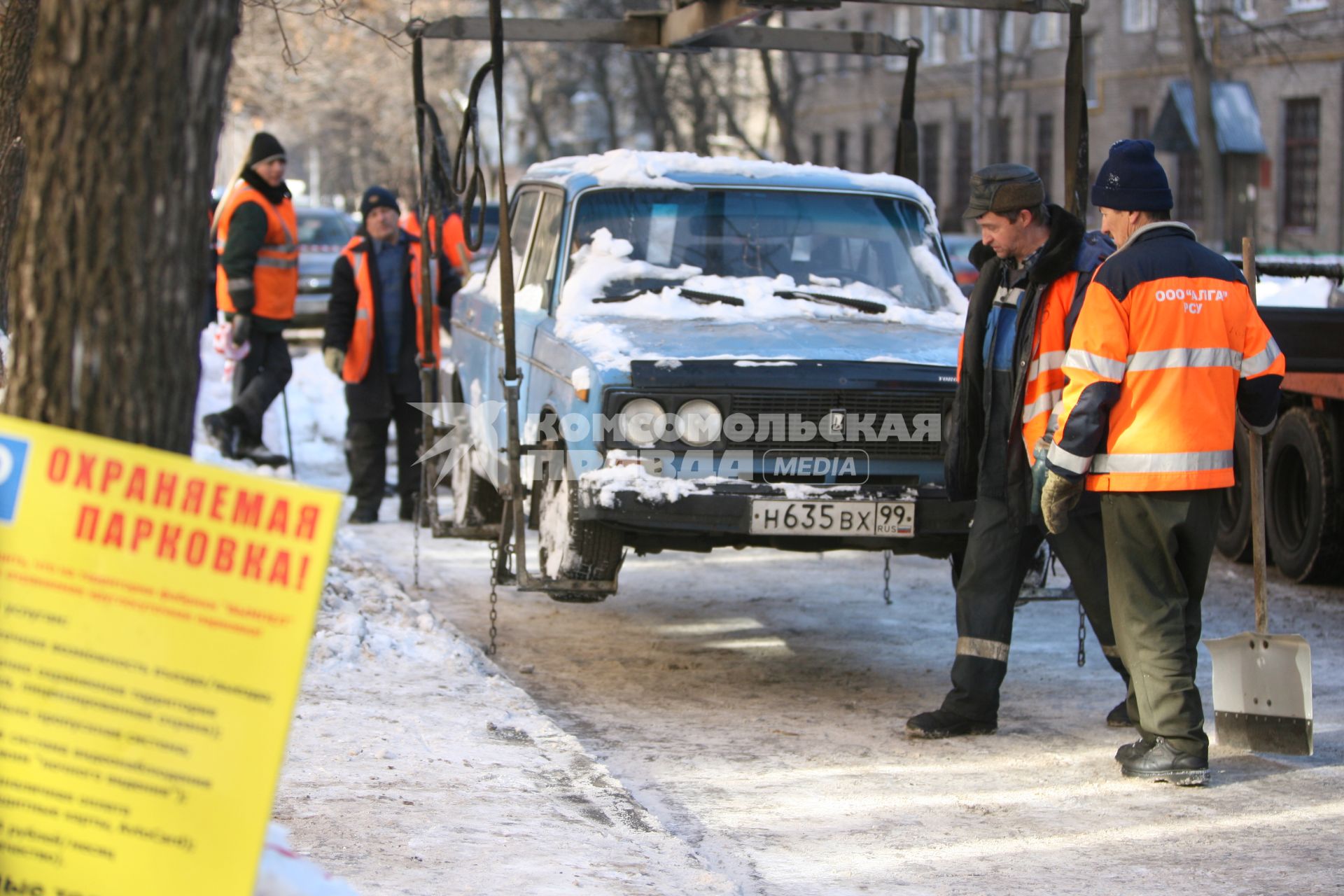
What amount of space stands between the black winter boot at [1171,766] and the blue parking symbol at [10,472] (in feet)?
12.2

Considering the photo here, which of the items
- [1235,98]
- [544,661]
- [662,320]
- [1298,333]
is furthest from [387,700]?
[1235,98]

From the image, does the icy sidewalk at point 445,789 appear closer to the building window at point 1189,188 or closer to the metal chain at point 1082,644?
the metal chain at point 1082,644

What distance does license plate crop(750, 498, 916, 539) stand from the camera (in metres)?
6.33

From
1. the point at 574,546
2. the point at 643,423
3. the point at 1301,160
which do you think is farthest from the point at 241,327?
the point at 1301,160

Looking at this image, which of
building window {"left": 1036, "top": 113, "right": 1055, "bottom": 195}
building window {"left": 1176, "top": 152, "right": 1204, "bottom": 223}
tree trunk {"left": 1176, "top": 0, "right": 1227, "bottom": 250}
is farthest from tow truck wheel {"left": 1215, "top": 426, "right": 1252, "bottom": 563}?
building window {"left": 1036, "top": 113, "right": 1055, "bottom": 195}

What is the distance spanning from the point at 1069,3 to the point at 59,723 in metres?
5.82

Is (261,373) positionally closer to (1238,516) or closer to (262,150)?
(262,150)

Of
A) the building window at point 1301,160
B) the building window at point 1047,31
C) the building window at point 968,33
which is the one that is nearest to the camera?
the building window at point 1301,160

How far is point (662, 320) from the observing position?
7066mm

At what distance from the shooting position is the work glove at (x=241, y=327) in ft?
36.1

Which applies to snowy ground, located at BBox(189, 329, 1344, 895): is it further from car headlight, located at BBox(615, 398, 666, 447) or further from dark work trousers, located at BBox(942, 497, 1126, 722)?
car headlight, located at BBox(615, 398, 666, 447)

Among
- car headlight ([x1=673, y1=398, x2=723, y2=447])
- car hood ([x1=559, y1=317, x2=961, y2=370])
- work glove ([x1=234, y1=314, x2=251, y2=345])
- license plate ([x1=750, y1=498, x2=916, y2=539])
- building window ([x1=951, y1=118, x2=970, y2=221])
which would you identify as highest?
building window ([x1=951, y1=118, x2=970, y2=221])

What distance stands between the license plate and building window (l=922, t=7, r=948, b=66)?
148ft

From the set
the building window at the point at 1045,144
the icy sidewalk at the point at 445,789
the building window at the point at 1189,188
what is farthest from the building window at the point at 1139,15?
the icy sidewalk at the point at 445,789
